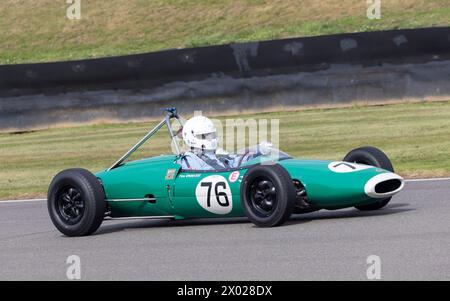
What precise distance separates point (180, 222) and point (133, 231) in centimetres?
64

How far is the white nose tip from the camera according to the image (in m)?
9.12

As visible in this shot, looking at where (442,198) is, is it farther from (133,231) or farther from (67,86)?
(67,86)

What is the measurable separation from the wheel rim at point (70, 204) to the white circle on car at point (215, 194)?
1204mm

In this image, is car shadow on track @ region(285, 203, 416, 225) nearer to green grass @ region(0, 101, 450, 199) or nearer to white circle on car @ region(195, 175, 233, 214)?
white circle on car @ region(195, 175, 233, 214)

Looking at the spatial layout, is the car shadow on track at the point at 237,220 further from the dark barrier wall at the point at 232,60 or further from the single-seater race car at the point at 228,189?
the dark barrier wall at the point at 232,60

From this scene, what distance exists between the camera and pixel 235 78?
19625 mm

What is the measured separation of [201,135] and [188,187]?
657 mm

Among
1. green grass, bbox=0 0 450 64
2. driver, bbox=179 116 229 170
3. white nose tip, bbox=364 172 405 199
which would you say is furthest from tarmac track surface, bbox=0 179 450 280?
green grass, bbox=0 0 450 64

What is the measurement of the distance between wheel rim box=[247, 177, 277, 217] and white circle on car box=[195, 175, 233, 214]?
1.04 ft

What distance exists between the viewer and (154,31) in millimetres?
27641

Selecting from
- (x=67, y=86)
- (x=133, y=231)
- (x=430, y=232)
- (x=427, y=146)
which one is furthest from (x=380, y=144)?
(x=430, y=232)

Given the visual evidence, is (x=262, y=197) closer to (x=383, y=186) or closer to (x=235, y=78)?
(x=383, y=186)
